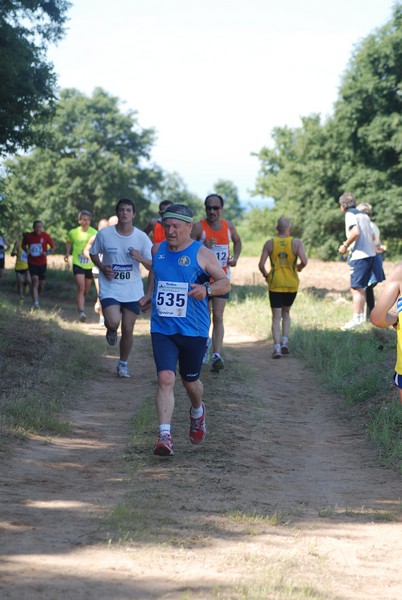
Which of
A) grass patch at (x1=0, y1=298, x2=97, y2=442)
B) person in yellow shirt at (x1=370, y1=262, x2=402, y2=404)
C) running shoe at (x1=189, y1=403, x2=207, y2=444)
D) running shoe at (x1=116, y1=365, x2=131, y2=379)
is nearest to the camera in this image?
person in yellow shirt at (x1=370, y1=262, x2=402, y2=404)

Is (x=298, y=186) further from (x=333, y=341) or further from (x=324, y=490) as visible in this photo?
(x=324, y=490)

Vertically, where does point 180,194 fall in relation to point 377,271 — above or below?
above

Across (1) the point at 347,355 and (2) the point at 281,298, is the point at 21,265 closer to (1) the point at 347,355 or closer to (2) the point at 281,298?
(2) the point at 281,298

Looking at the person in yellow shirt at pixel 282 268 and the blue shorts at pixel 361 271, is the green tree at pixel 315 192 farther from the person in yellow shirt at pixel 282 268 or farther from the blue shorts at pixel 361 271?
the person in yellow shirt at pixel 282 268

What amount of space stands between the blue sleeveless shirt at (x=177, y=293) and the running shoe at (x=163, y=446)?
819mm

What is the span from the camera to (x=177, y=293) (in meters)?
7.36

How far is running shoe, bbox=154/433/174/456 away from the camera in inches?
286

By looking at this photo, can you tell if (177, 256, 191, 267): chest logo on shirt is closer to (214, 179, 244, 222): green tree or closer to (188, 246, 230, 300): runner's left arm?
(188, 246, 230, 300): runner's left arm

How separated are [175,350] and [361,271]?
8.31m

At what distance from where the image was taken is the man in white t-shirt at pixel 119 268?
36.8 feet

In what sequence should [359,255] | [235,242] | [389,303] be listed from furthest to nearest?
[359,255] → [235,242] → [389,303]

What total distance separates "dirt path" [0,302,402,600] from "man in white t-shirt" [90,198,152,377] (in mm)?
1477

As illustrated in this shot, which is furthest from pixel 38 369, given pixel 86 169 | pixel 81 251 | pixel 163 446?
pixel 86 169

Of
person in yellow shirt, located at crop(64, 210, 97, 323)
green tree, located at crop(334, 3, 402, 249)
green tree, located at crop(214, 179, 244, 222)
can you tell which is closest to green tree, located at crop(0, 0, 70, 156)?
person in yellow shirt, located at crop(64, 210, 97, 323)
